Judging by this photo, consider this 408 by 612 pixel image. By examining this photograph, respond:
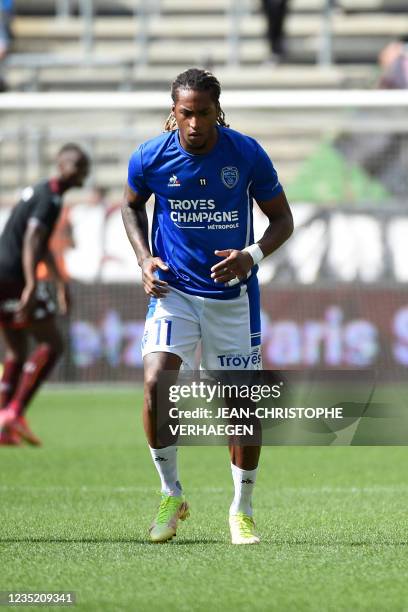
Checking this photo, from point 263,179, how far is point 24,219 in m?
5.56

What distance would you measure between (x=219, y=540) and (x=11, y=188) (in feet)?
39.1

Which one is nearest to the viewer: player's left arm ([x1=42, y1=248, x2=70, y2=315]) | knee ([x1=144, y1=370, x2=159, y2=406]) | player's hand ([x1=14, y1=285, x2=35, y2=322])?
knee ([x1=144, y1=370, x2=159, y2=406])

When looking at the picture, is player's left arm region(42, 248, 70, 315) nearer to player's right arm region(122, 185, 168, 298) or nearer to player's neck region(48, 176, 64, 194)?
player's neck region(48, 176, 64, 194)

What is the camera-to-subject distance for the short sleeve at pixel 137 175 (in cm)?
584

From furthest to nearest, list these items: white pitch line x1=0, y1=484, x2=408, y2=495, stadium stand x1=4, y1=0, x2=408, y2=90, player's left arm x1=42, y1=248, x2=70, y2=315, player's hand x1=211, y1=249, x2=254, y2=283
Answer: stadium stand x1=4, y1=0, x2=408, y2=90, player's left arm x1=42, y1=248, x2=70, y2=315, white pitch line x1=0, y1=484, x2=408, y2=495, player's hand x1=211, y1=249, x2=254, y2=283

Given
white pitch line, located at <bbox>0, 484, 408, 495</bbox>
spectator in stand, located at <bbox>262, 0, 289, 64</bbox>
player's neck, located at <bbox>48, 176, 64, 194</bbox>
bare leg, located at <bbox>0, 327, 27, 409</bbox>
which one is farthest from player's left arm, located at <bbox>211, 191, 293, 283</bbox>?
spectator in stand, located at <bbox>262, 0, 289, 64</bbox>

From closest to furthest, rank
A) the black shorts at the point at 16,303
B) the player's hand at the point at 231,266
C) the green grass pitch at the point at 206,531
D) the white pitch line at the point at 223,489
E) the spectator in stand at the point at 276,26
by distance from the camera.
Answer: the green grass pitch at the point at 206,531 < the player's hand at the point at 231,266 < the white pitch line at the point at 223,489 < the black shorts at the point at 16,303 < the spectator in stand at the point at 276,26

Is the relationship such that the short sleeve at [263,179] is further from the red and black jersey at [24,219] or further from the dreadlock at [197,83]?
the red and black jersey at [24,219]

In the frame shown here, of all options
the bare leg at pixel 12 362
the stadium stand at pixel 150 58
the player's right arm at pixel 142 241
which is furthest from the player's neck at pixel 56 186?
the stadium stand at pixel 150 58

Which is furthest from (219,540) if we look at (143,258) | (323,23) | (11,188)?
(323,23)

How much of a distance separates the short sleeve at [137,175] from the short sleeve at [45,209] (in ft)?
16.3

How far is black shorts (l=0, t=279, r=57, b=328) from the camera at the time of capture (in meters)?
11.0

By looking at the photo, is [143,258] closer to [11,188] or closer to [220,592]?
[220,592]

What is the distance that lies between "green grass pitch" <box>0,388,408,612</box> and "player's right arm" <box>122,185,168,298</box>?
1.14 m
